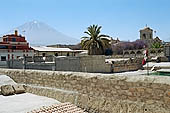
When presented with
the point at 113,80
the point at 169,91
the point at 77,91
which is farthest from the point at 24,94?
the point at 169,91

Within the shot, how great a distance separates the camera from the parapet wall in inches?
214

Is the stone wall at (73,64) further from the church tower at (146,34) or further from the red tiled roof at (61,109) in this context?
the church tower at (146,34)

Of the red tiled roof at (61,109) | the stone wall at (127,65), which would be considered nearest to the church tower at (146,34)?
the stone wall at (127,65)

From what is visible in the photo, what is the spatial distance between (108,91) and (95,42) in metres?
29.1

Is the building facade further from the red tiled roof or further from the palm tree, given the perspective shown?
the red tiled roof

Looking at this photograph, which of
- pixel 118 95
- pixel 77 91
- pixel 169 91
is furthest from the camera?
pixel 77 91

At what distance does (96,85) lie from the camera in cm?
707

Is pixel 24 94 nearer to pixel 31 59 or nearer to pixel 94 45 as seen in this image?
pixel 31 59

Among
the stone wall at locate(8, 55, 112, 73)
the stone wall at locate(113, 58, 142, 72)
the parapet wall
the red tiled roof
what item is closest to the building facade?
the stone wall at locate(8, 55, 112, 73)

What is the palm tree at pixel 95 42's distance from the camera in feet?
116

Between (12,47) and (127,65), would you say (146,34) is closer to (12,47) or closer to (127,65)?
(12,47)

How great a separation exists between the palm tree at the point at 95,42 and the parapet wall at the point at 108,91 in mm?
25817

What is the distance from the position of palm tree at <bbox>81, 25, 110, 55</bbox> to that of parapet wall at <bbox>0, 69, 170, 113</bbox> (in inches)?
1016

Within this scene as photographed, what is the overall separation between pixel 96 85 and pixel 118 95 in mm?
994
